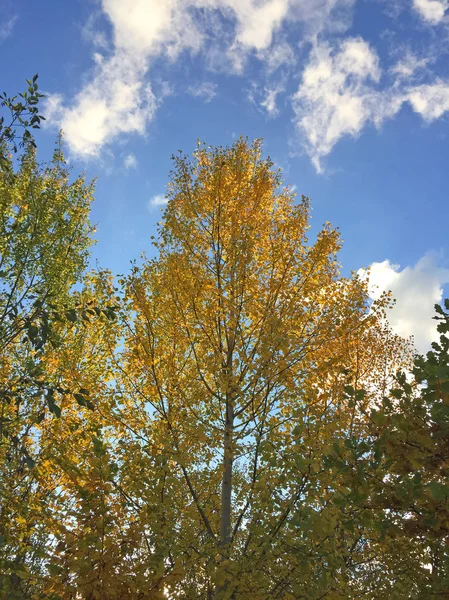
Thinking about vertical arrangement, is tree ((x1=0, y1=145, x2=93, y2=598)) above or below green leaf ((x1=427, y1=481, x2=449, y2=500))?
above

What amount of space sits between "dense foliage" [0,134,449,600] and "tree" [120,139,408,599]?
0.10 ft

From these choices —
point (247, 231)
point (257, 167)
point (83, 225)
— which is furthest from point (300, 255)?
point (83, 225)

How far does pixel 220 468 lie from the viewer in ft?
17.2

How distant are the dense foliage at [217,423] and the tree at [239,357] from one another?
31 millimetres

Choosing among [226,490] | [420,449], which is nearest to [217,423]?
[226,490]

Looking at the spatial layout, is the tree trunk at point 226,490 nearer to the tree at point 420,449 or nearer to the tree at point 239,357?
the tree at point 239,357

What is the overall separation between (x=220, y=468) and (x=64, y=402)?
8.59ft

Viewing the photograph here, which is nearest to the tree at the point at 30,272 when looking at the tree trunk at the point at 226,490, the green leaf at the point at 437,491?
the tree trunk at the point at 226,490

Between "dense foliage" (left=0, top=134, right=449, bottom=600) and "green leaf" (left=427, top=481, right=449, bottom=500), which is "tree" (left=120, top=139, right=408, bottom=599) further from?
"green leaf" (left=427, top=481, right=449, bottom=500)

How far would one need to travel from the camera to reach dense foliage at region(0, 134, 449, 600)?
2895mm

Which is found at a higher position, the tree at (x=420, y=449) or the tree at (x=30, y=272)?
the tree at (x=30, y=272)

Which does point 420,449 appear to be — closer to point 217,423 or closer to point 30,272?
point 217,423

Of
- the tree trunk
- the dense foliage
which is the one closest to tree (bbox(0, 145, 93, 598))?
the dense foliage

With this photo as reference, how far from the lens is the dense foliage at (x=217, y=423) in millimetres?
2895
